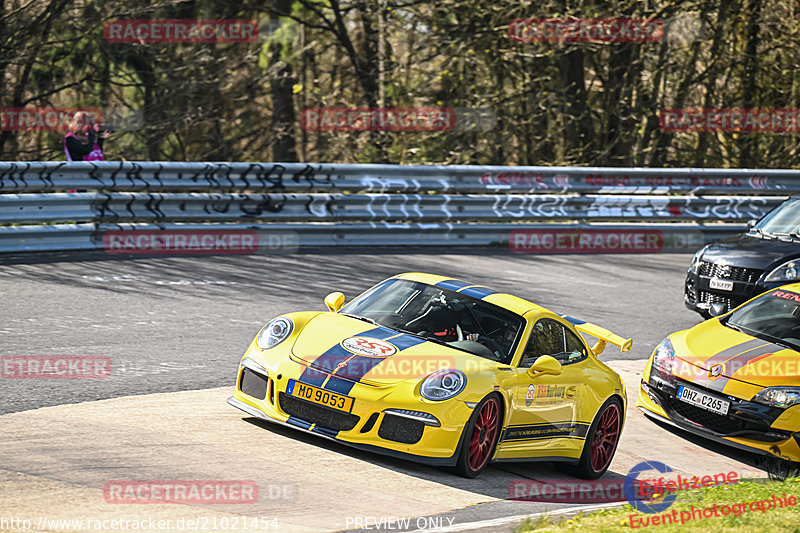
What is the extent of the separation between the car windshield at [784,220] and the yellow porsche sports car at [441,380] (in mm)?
5775

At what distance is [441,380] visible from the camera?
6.63m

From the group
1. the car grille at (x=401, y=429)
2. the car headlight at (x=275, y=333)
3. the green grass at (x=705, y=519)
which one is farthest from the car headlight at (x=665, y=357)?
the car headlight at (x=275, y=333)

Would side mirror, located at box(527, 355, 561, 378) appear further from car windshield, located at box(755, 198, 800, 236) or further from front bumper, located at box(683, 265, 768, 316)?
car windshield, located at box(755, 198, 800, 236)

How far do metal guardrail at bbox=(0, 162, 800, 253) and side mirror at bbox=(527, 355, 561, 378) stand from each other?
7658mm

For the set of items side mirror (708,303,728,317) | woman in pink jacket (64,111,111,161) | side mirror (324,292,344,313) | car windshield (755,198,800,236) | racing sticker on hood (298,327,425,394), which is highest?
woman in pink jacket (64,111,111,161)

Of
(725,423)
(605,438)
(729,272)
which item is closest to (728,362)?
(725,423)

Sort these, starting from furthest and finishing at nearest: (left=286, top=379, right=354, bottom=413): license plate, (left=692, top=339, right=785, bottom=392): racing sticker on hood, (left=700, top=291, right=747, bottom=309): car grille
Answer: (left=700, top=291, right=747, bottom=309): car grille
(left=692, top=339, right=785, bottom=392): racing sticker on hood
(left=286, top=379, right=354, bottom=413): license plate

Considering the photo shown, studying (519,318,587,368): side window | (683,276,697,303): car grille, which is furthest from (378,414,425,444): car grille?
(683,276,697,303): car grille

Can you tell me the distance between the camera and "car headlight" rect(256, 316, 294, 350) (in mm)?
7195

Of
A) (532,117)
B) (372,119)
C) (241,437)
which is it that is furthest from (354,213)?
(241,437)

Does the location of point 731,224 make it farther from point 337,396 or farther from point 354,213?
point 337,396

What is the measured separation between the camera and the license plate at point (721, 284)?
A: 1204cm

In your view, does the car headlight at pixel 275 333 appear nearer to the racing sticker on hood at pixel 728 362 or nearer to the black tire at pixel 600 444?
the black tire at pixel 600 444

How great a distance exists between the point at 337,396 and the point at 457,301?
4.53ft
